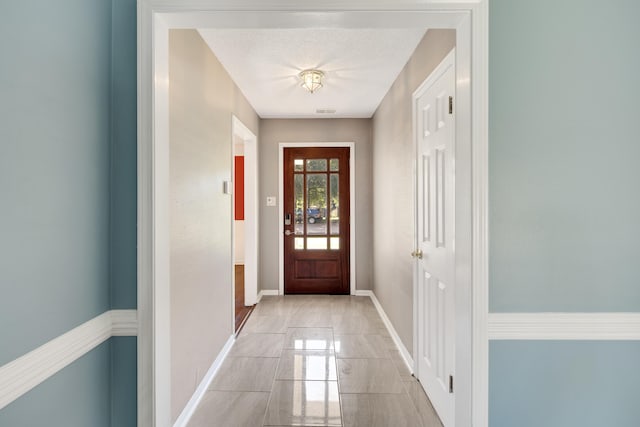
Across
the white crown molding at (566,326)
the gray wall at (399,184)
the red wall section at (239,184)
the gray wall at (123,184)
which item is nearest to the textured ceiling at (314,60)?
the gray wall at (399,184)

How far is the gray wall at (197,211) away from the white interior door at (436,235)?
156 cm

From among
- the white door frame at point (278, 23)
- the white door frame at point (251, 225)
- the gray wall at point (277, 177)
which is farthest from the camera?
the gray wall at point (277, 177)

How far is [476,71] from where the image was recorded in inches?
49.5

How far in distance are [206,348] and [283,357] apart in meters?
0.71

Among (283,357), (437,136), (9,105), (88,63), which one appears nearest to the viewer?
(9,105)

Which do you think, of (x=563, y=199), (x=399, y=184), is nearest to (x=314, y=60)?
(x=399, y=184)

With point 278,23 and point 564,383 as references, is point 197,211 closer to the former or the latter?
point 278,23

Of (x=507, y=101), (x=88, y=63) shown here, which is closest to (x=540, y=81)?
(x=507, y=101)

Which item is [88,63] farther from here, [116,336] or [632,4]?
[632,4]

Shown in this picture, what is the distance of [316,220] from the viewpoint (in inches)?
187

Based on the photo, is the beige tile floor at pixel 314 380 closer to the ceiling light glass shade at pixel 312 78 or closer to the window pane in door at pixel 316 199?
the window pane in door at pixel 316 199

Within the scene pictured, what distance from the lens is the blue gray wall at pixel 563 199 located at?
1277mm

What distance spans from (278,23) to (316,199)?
347 centimetres

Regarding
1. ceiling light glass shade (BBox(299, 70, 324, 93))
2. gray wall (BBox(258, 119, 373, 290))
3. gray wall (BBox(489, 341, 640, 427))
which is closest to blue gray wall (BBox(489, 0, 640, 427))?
gray wall (BBox(489, 341, 640, 427))
